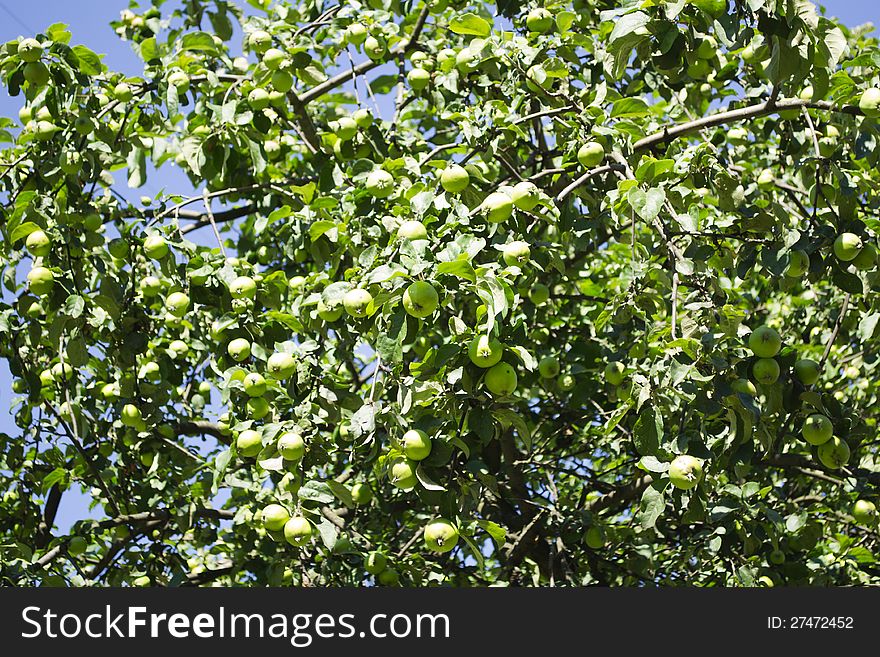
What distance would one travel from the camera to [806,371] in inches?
102

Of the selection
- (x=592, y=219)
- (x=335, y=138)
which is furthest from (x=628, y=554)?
(x=335, y=138)

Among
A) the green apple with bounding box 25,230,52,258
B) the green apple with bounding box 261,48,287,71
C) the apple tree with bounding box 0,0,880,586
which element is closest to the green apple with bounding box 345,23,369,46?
the apple tree with bounding box 0,0,880,586

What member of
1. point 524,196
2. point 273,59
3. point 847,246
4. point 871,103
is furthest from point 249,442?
point 871,103

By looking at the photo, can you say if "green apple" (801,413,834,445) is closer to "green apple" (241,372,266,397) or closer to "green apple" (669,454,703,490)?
"green apple" (669,454,703,490)

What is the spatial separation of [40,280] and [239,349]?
724mm

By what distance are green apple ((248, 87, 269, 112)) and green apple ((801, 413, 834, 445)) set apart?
85.6 inches

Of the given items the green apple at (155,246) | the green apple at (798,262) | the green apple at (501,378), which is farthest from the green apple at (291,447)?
the green apple at (798,262)

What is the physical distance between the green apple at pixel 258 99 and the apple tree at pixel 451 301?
0.02m

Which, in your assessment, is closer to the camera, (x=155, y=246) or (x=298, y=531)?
(x=298, y=531)

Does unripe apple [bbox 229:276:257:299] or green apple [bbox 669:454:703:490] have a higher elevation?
unripe apple [bbox 229:276:257:299]

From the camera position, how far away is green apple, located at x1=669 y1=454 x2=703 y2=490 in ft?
7.64

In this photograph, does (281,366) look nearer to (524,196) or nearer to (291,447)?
(291,447)

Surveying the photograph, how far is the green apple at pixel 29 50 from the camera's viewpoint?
297 centimetres

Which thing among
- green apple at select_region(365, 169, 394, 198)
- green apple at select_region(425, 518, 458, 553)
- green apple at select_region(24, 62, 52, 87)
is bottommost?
green apple at select_region(425, 518, 458, 553)
